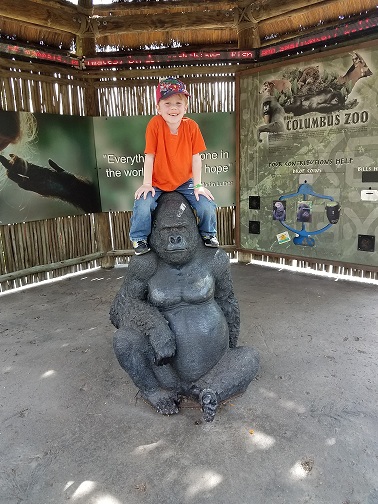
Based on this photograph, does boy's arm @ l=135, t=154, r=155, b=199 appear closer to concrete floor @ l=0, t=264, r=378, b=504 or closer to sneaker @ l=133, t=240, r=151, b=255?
sneaker @ l=133, t=240, r=151, b=255

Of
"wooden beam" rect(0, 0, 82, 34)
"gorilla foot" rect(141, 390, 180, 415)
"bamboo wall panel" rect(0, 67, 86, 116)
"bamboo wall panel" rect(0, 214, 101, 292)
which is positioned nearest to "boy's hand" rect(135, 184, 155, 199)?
"gorilla foot" rect(141, 390, 180, 415)

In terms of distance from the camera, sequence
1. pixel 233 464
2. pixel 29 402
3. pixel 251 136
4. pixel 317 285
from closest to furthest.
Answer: pixel 233 464, pixel 29 402, pixel 317 285, pixel 251 136

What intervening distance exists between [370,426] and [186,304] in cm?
152

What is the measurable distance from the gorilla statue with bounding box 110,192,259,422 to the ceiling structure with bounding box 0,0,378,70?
15.9 feet

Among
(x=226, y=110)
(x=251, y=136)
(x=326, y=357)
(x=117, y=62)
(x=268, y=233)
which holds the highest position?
(x=117, y=62)

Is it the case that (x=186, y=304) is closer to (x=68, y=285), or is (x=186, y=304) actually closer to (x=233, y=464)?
(x=233, y=464)

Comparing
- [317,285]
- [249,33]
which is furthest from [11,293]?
[249,33]

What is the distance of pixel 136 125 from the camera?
6.96 meters

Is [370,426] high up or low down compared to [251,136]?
down

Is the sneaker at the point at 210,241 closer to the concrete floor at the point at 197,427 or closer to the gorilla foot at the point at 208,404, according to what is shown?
the gorilla foot at the point at 208,404

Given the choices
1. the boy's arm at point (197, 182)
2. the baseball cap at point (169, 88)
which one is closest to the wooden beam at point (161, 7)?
the baseball cap at point (169, 88)

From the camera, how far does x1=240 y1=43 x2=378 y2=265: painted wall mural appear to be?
576cm

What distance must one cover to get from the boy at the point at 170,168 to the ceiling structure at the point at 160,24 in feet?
13.9

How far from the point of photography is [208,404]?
8.81 ft
